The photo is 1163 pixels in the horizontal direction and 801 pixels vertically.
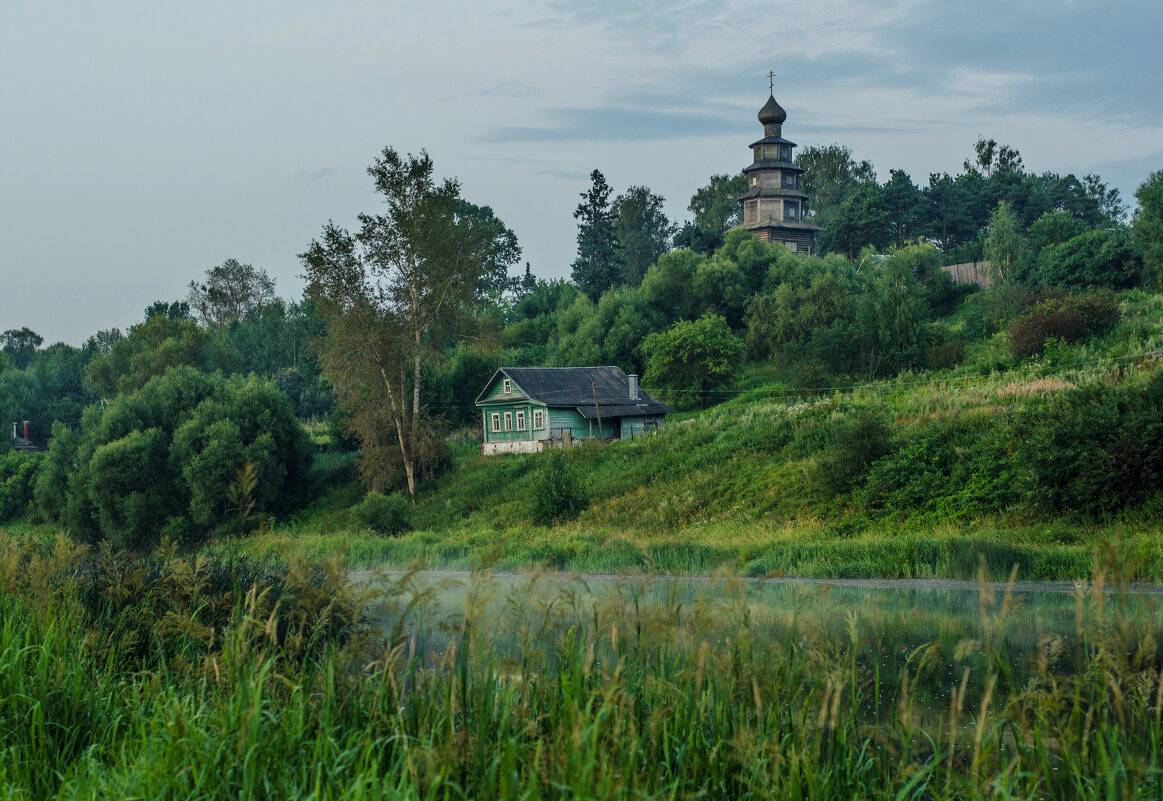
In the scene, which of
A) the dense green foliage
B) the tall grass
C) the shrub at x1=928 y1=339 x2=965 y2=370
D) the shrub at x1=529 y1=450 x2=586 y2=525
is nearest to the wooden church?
the shrub at x1=928 y1=339 x2=965 y2=370

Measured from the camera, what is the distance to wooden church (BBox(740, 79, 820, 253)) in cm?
7150

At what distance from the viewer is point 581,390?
48219 mm

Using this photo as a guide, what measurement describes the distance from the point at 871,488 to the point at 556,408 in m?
23.2

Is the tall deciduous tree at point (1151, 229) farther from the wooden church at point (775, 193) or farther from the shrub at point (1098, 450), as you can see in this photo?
the shrub at point (1098, 450)

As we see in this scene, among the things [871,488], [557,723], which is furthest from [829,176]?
[557,723]

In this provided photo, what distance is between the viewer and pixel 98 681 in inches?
243

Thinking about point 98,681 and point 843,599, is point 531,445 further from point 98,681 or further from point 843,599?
point 98,681

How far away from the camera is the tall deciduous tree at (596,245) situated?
76.6m

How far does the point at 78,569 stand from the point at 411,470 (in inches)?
1262

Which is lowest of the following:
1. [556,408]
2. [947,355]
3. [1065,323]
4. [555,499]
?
[555,499]

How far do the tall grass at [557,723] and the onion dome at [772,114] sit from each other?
7182 centimetres

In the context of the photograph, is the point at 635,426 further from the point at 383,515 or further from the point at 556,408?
the point at 383,515

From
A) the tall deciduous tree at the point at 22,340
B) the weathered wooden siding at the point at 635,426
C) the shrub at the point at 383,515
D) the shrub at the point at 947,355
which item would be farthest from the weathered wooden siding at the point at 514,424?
the tall deciduous tree at the point at 22,340

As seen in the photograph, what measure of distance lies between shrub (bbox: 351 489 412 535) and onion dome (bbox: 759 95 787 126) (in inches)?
1933
